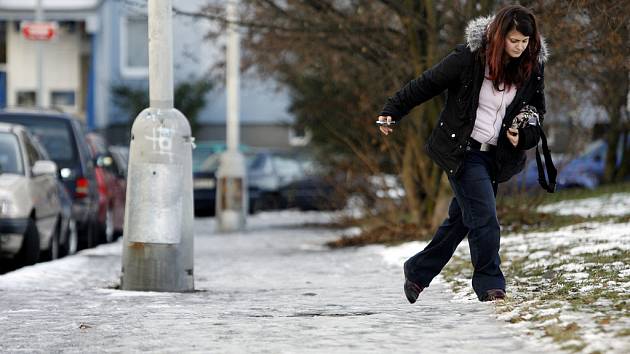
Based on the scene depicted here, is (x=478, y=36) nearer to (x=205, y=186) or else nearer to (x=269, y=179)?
(x=205, y=186)

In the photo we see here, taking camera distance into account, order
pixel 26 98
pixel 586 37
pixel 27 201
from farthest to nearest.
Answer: pixel 26 98 < pixel 27 201 < pixel 586 37

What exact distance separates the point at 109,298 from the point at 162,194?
1037 millimetres

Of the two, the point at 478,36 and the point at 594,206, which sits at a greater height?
the point at 478,36

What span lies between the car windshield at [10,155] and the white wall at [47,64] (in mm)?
27490

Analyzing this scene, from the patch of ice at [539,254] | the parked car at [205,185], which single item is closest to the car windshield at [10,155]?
the patch of ice at [539,254]

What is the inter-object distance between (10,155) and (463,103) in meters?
7.41

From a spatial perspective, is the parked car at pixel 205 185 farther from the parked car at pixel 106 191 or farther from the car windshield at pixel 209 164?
the parked car at pixel 106 191

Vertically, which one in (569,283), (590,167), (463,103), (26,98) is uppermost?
(26,98)

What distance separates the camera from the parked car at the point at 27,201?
45.0ft

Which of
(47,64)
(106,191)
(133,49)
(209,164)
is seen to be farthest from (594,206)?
(47,64)

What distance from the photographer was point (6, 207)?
539 inches

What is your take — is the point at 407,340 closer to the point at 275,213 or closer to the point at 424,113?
the point at 424,113

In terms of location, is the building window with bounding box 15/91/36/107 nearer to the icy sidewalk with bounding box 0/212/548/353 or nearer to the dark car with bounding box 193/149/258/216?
the dark car with bounding box 193/149/258/216

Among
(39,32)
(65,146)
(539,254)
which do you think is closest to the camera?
(539,254)
